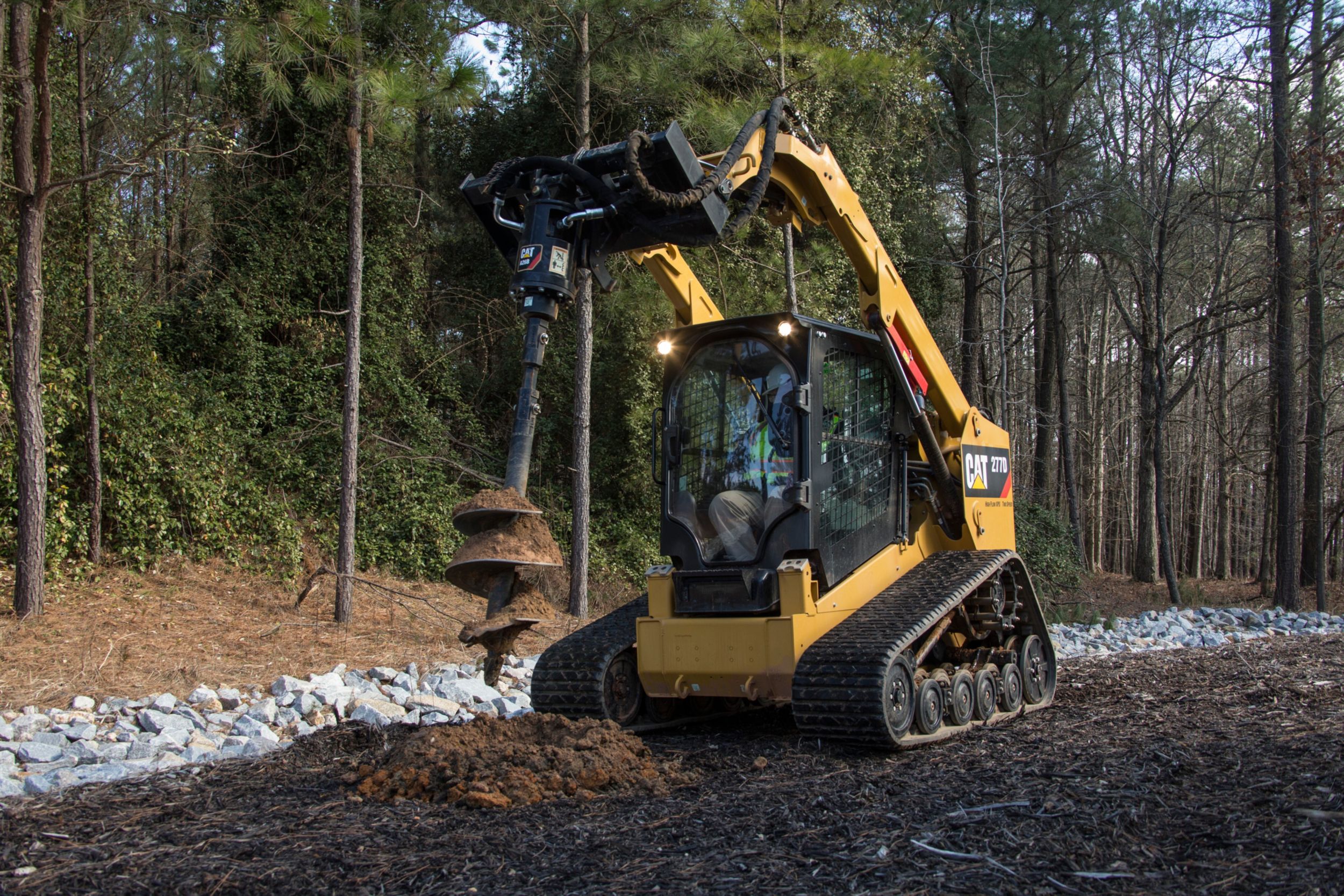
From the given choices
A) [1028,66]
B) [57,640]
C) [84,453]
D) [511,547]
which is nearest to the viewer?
[511,547]

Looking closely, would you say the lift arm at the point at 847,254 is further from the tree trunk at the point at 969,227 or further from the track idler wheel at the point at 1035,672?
the tree trunk at the point at 969,227

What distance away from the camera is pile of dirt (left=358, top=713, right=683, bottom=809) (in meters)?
4.07

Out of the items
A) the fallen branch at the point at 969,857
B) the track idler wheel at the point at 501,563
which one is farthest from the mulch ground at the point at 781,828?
the track idler wheel at the point at 501,563

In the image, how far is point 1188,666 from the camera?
8.32 metres

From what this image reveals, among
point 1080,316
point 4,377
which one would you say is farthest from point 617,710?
point 1080,316

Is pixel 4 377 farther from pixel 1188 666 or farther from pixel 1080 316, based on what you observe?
pixel 1080 316

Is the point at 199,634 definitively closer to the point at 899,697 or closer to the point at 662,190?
the point at 662,190

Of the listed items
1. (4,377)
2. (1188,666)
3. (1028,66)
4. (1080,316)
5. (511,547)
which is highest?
(1028,66)

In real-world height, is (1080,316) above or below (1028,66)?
below

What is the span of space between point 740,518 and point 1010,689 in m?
2.14

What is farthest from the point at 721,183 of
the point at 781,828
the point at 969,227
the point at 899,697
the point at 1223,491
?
the point at 1223,491

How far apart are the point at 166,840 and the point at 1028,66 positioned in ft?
71.4

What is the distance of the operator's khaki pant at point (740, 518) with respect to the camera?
18.5 ft

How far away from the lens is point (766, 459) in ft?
18.8
